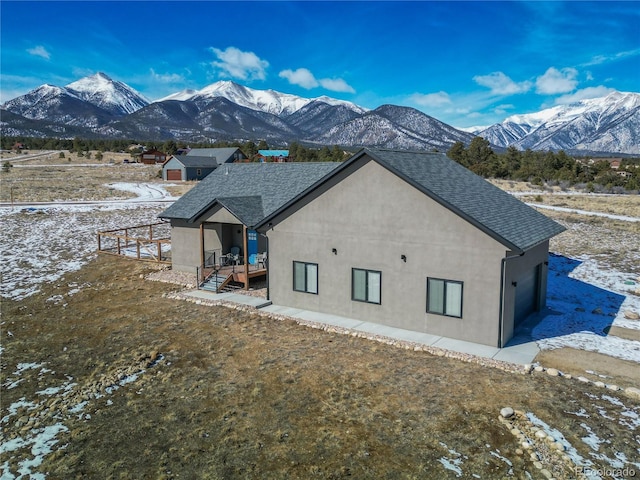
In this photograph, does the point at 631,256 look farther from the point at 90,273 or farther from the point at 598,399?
the point at 90,273

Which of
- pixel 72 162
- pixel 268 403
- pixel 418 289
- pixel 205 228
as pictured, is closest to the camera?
pixel 268 403

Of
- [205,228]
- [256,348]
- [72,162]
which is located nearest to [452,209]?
[256,348]

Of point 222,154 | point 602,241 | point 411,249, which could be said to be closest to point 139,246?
point 411,249

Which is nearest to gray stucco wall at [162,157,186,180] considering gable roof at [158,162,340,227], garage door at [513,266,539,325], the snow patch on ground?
gable roof at [158,162,340,227]

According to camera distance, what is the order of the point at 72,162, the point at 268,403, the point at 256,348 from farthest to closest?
the point at 72,162
the point at 256,348
the point at 268,403

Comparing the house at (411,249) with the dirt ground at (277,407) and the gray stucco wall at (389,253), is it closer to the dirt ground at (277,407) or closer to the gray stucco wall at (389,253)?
the gray stucco wall at (389,253)

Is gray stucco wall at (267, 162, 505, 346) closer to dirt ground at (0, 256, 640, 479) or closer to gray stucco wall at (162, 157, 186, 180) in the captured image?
dirt ground at (0, 256, 640, 479)
